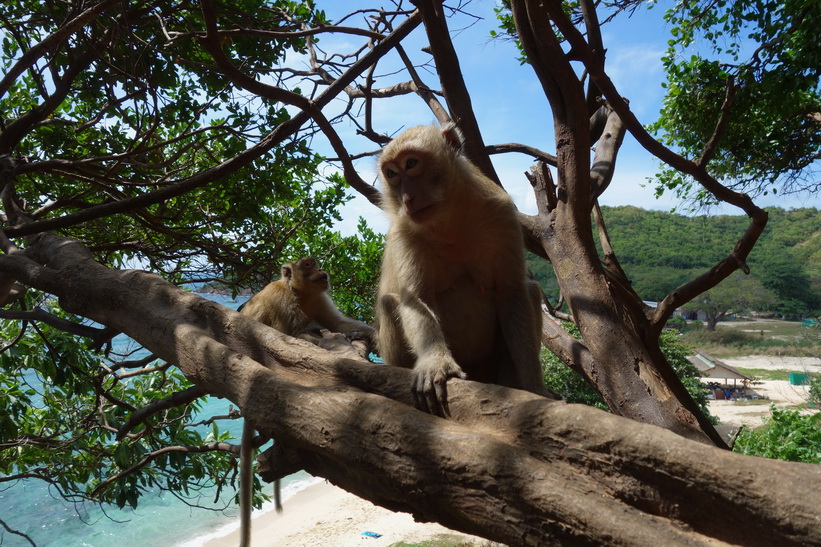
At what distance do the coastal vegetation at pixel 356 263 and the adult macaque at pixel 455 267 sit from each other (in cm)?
19

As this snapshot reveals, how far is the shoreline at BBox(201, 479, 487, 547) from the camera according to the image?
19.9 meters

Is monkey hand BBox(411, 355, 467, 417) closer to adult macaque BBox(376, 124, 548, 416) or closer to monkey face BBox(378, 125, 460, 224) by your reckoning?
adult macaque BBox(376, 124, 548, 416)

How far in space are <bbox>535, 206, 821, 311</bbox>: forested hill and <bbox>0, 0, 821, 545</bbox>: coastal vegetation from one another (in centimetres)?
2129

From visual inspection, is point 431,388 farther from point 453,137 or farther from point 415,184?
point 453,137

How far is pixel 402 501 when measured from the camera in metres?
1.91

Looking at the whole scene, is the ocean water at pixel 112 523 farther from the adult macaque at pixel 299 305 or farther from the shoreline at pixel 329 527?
the adult macaque at pixel 299 305

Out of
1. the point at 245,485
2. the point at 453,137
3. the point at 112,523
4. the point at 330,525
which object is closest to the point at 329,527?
the point at 330,525

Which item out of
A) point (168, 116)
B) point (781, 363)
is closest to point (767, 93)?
point (168, 116)

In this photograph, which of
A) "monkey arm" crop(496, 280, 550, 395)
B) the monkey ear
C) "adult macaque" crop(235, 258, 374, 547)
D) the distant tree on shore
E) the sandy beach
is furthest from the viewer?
the distant tree on shore

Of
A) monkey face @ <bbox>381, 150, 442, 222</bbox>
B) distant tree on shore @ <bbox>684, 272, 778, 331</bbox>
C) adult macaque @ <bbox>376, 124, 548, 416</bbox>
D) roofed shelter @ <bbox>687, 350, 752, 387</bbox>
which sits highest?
monkey face @ <bbox>381, 150, 442, 222</bbox>

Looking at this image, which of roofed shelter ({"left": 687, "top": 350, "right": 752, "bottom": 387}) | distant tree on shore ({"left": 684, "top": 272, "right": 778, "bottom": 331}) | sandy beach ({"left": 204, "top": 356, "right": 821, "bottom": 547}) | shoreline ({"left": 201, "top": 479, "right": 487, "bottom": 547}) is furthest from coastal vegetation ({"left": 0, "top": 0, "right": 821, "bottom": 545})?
distant tree on shore ({"left": 684, "top": 272, "right": 778, "bottom": 331})

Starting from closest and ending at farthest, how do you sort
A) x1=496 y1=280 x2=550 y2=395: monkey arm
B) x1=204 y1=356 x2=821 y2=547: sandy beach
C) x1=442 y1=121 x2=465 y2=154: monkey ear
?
x1=496 y1=280 x2=550 y2=395: monkey arm < x1=442 y1=121 x2=465 y2=154: monkey ear < x1=204 y1=356 x2=821 y2=547: sandy beach

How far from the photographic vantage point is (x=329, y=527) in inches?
844

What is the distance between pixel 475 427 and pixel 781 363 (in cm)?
4516
